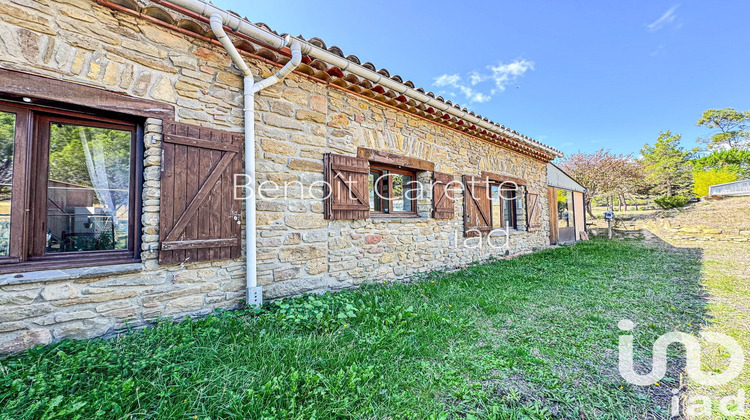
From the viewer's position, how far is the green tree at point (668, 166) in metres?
17.4

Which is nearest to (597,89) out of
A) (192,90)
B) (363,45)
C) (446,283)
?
(363,45)

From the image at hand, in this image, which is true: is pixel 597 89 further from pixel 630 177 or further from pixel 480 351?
pixel 480 351

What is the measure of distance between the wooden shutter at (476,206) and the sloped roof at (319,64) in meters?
1.08

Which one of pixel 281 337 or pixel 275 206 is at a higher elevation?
pixel 275 206

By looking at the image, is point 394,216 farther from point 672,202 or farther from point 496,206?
point 672,202

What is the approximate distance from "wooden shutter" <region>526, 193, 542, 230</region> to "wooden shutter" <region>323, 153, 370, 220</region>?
18.9ft

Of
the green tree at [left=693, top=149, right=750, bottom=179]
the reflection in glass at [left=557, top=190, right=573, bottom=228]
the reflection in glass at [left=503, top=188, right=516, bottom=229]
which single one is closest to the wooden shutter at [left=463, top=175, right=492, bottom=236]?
the reflection in glass at [left=503, top=188, right=516, bottom=229]

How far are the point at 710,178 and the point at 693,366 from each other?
21982 millimetres

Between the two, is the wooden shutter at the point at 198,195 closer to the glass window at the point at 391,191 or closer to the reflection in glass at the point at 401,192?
the glass window at the point at 391,191

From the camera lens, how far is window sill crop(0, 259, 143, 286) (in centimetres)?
197

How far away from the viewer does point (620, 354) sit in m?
2.27

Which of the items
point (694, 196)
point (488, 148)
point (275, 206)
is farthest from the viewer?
point (694, 196)

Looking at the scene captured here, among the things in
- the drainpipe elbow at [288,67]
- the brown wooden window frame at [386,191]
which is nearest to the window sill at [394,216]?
the brown wooden window frame at [386,191]

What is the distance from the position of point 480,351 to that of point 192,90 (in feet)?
12.3
